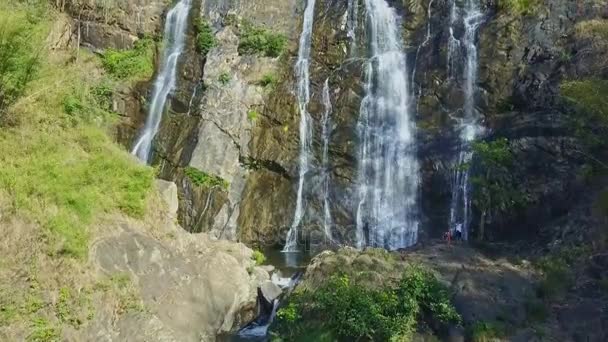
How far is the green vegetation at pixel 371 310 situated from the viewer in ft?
32.8

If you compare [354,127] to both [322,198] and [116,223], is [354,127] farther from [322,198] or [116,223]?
[116,223]

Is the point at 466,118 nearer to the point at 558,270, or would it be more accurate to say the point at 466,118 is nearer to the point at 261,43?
the point at 558,270

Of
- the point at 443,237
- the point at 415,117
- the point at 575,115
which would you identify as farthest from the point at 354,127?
the point at 575,115

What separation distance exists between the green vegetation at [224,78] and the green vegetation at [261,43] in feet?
5.25

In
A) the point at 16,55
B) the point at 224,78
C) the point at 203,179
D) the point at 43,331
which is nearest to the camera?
the point at 43,331

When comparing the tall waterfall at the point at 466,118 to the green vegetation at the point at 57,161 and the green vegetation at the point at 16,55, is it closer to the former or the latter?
the green vegetation at the point at 57,161

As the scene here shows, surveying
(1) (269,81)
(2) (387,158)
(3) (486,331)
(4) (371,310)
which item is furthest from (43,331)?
(1) (269,81)

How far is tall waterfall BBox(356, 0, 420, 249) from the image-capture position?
19.6m

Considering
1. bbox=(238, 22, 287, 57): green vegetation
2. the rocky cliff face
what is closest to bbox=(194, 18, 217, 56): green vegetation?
the rocky cliff face

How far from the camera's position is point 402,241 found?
63.2 ft

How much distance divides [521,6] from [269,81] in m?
10.2

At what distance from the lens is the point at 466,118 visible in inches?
784

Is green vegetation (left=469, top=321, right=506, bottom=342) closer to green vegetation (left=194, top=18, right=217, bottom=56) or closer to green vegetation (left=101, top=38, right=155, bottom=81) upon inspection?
green vegetation (left=194, top=18, right=217, bottom=56)

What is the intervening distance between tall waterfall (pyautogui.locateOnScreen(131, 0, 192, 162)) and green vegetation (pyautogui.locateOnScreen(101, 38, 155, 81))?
673 millimetres
